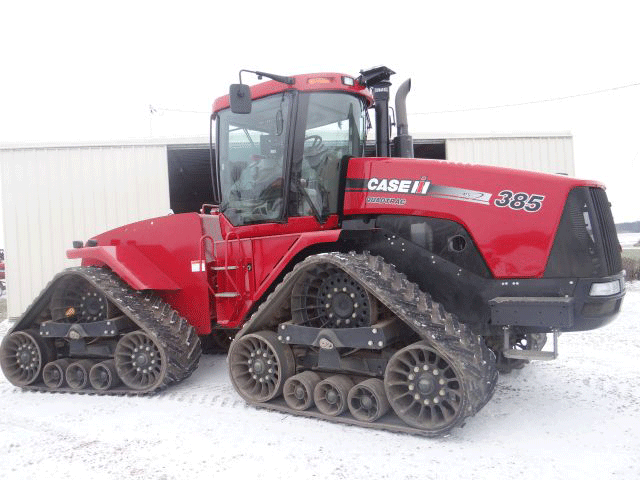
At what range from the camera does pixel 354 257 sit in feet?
14.2

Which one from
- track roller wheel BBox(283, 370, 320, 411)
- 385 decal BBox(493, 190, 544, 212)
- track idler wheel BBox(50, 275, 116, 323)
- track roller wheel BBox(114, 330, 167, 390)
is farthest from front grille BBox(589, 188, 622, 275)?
track idler wheel BBox(50, 275, 116, 323)

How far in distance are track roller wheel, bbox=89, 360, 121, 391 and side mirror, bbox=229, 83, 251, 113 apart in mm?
2862

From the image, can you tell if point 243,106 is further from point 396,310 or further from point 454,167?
point 396,310

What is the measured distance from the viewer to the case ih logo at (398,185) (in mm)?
4453

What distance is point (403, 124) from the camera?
5.43 metres

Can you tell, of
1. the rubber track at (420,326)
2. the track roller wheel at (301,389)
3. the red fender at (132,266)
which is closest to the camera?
the rubber track at (420,326)

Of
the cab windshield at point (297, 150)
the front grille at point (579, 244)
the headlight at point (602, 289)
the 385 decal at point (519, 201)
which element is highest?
the cab windshield at point (297, 150)

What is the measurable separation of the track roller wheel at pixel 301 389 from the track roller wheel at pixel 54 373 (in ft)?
8.48

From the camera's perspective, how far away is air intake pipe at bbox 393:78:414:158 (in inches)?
213

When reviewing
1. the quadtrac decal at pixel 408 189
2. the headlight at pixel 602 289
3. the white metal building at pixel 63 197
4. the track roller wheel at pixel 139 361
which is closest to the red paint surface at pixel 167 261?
the track roller wheel at pixel 139 361

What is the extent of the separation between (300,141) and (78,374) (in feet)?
10.8

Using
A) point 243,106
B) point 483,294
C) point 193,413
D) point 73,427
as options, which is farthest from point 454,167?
point 73,427

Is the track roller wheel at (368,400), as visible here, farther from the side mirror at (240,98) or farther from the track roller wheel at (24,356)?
the track roller wheel at (24,356)

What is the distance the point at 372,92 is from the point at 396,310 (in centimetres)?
235
